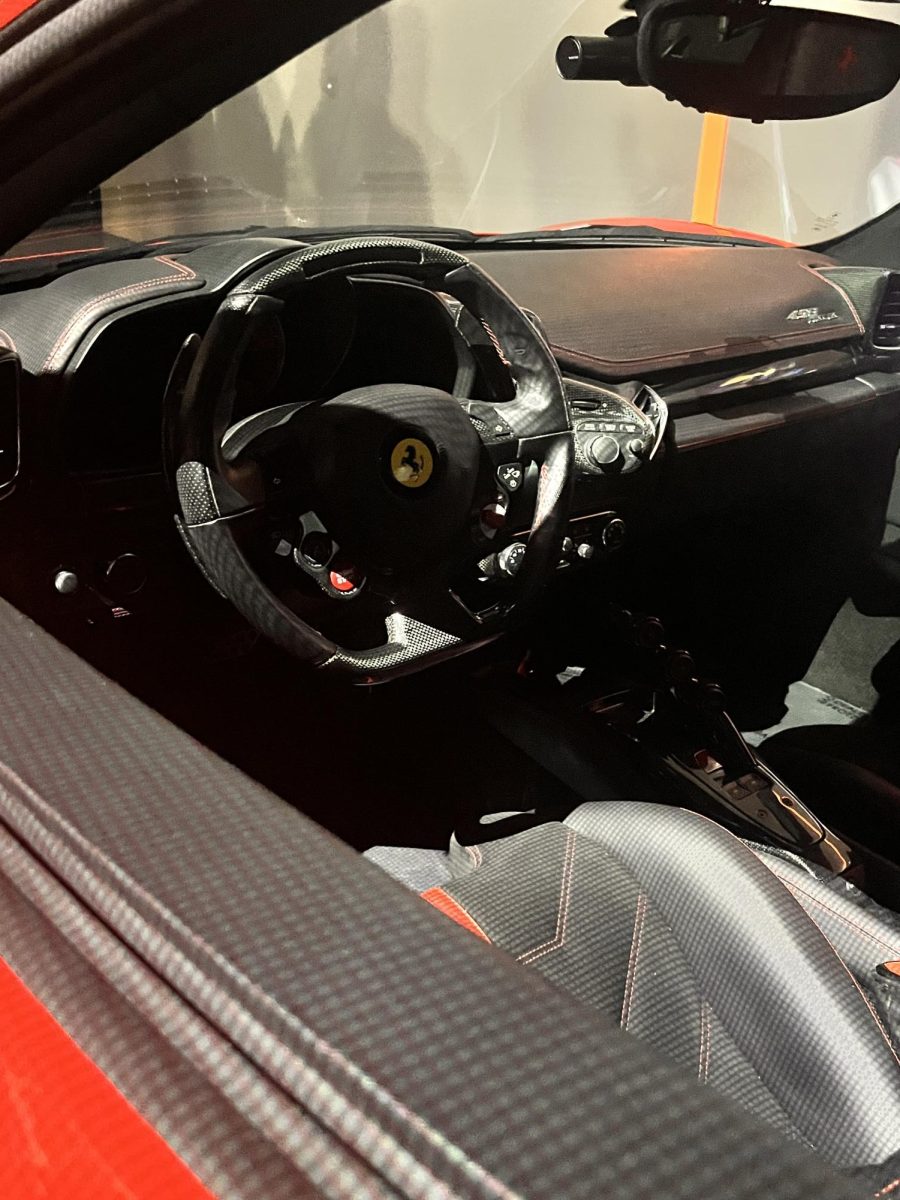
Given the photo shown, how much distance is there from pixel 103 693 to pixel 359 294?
1.09m

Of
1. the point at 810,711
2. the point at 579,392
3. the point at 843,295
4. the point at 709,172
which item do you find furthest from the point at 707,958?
the point at 709,172

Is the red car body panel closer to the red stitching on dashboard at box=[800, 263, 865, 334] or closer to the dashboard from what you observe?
the dashboard

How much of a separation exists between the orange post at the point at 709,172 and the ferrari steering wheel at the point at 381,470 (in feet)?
15.3

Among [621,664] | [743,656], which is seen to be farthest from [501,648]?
[743,656]

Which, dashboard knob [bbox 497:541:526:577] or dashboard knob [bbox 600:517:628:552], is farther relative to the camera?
dashboard knob [bbox 600:517:628:552]

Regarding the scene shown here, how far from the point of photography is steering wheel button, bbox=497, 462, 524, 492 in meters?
1.59

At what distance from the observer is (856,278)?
249 centimetres

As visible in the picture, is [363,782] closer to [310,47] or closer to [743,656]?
[743,656]

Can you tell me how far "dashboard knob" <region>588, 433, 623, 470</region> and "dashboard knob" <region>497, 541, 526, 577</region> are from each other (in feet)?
0.74

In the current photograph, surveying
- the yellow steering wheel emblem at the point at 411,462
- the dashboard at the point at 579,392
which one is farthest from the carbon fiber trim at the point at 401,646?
the yellow steering wheel emblem at the point at 411,462

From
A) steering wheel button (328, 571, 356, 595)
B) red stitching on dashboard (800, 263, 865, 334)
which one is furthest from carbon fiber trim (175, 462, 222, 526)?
red stitching on dashboard (800, 263, 865, 334)

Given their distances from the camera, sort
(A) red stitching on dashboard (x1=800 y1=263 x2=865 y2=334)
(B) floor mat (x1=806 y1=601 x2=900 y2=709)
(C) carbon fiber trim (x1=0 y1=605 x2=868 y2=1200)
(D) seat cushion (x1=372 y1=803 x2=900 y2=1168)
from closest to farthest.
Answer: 1. (C) carbon fiber trim (x1=0 y1=605 x2=868 y2=1200)
2. (D) seat cushion (x1=372 y1=803 x2=900 y2=1168)
3. (A) red stitching on dashboard (x1=800 y1=263 x2=865 y2=334)
4. (B) floor mat (x1=806 y1=601 x2=900 y2=709)

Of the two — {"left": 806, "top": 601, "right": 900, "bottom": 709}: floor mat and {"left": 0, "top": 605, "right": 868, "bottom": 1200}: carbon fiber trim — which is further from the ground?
{"left": 0, "top": 605, "right": 868, "bottom": 1200}: carbon fiber trim

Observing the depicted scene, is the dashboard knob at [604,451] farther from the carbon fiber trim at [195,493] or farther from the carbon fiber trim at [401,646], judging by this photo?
the carbon fiber trim at [195,493]
